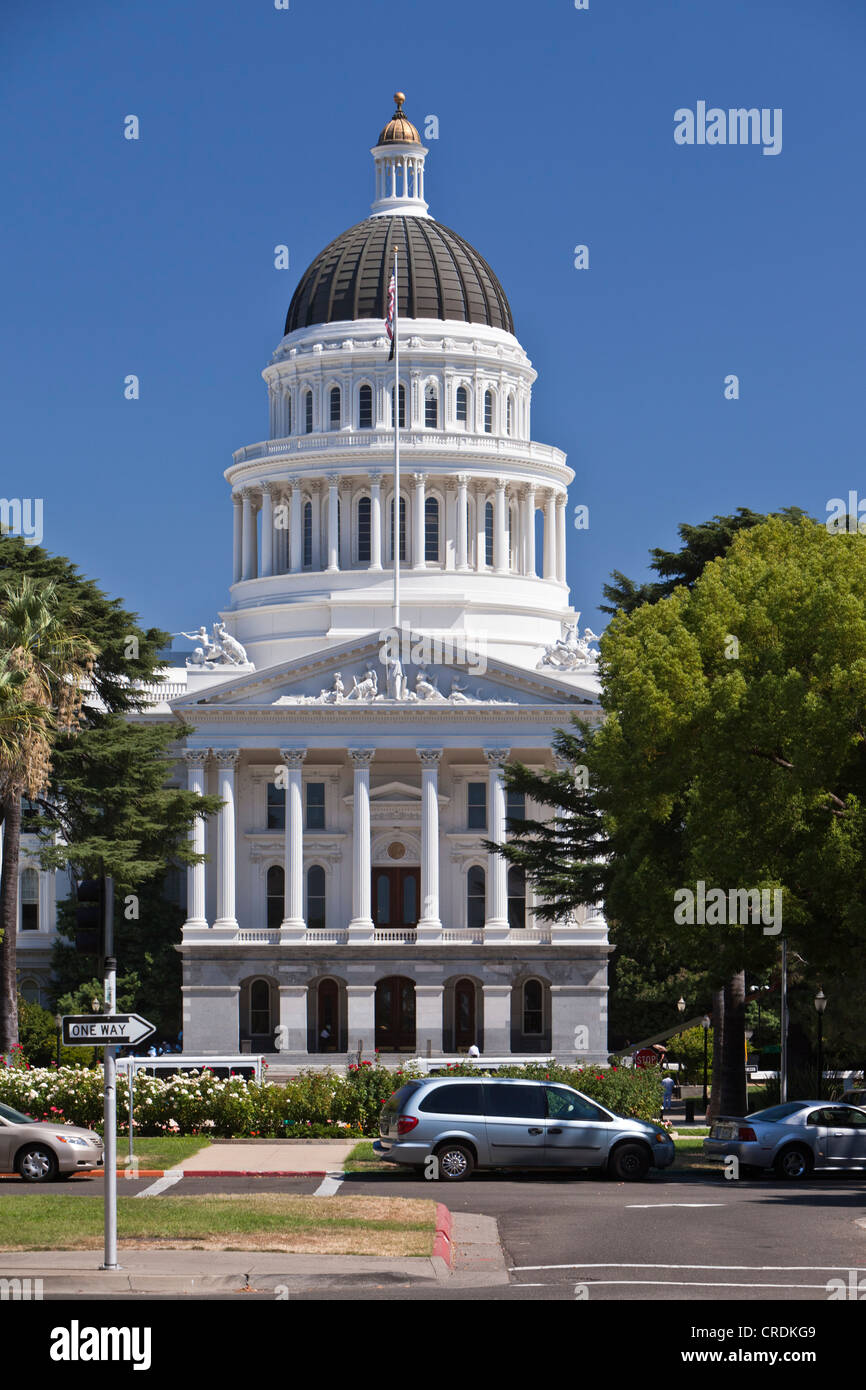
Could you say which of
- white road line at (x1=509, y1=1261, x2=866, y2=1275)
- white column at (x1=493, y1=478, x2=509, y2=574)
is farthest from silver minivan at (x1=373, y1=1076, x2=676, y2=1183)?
white column at (x1=493, y1=478, x2=509, y2=574)

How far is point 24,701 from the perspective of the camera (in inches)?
1843

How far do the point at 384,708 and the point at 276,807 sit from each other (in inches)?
296

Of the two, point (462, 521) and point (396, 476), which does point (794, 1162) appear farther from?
point (462, 521)

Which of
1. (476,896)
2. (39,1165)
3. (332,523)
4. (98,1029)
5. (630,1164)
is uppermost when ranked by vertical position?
(332,523)

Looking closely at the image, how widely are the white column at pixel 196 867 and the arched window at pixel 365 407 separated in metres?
25.4

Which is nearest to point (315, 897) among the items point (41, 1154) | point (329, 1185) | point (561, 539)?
point (561, 539)

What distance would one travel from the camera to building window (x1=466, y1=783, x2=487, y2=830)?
290 feet

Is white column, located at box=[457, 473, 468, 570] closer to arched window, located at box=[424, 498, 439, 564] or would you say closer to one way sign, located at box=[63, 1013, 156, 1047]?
arched window, located at box=[424, 498, 439, 564]

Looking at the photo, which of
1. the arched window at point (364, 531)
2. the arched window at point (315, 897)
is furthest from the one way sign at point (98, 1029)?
the arched window at point (364, 531)
